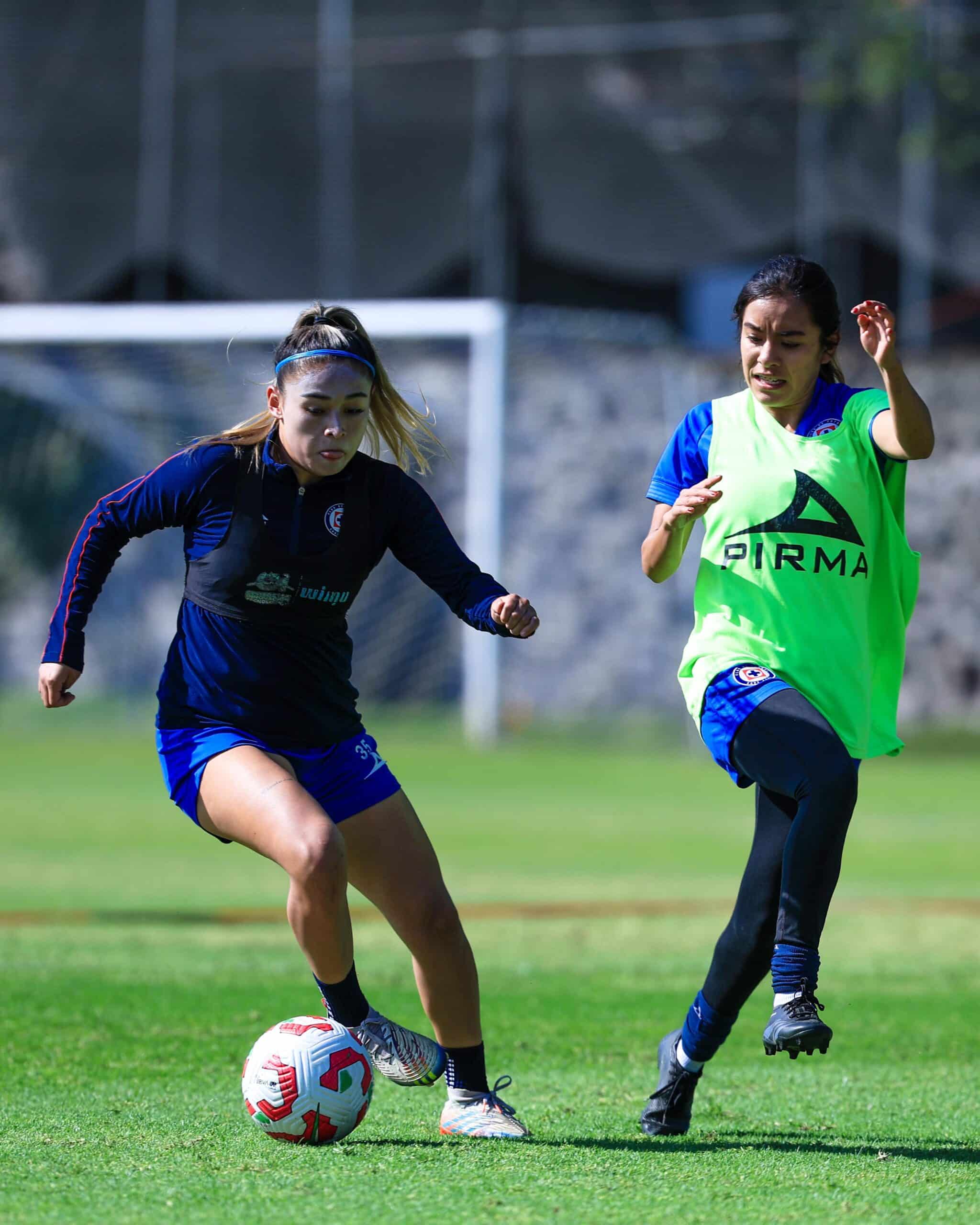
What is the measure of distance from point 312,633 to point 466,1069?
1191mm

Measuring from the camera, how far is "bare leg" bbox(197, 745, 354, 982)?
13.6 feet

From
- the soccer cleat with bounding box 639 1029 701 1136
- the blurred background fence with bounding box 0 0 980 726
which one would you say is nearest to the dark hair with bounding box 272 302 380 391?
the soccer cleat with bounding box 639 1029 701 1136

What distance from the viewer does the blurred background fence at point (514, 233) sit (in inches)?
819

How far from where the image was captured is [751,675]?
174 inches

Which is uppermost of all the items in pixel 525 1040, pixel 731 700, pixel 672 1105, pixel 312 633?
pixel 312 633

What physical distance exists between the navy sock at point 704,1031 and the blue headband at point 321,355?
1.86 m

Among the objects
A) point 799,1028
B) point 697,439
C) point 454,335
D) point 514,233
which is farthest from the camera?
point 514,233

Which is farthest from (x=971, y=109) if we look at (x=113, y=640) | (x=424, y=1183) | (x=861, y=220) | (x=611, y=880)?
(x=424, y=1183)

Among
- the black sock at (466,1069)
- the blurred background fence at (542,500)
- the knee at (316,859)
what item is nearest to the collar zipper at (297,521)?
the knee at (316,859)

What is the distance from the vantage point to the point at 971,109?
68.3ft

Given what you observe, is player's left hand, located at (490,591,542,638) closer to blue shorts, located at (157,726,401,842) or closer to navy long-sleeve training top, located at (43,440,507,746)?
navy long-sleeve training top, located at (43,440,507,746)

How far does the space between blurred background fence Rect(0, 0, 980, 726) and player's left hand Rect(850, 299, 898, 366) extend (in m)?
15.9

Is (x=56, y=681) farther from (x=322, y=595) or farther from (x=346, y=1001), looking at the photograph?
(x=346, y=1001)

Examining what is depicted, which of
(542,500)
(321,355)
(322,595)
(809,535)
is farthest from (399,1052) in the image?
(542,500)
